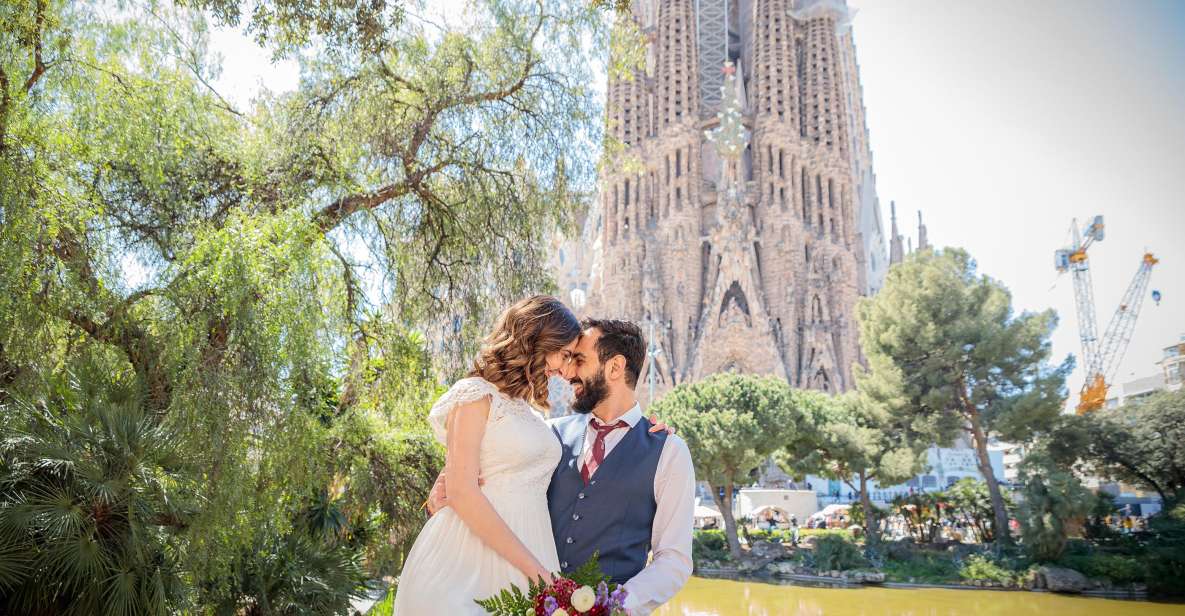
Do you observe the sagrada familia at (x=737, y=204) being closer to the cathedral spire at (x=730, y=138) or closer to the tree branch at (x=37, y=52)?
the cathedral spire at (x=730, y=138)

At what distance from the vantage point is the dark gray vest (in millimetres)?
2271

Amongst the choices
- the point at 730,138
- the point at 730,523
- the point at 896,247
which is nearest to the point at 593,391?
the point at 730,523

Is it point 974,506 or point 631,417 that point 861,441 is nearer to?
point 974,506

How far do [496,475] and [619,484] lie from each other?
34cm

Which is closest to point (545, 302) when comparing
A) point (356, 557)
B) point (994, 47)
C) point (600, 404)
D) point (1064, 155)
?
point (600, 404)

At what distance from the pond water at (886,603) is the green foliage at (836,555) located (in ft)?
4.78

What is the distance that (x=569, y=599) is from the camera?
1916 millimetres

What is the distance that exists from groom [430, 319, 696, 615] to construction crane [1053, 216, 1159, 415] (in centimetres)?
4885

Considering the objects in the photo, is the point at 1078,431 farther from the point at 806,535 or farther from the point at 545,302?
the point at 545,302

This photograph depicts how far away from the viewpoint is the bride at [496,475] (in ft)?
7.07

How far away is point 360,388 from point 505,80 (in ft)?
9.07

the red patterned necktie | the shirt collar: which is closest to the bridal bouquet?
the red patterned necktie

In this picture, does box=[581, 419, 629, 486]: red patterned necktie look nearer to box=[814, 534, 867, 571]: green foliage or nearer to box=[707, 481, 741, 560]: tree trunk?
box=[814, 534, 867, 571]: green foliage

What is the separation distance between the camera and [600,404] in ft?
7.97
